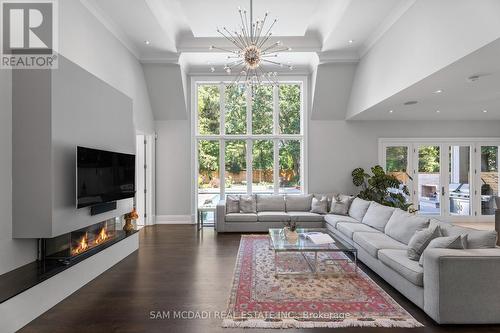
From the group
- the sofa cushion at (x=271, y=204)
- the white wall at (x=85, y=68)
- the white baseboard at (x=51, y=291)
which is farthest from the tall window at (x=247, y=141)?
the white baseboard at (x=51, y=291)

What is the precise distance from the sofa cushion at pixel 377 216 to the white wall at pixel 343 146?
7.66 feet

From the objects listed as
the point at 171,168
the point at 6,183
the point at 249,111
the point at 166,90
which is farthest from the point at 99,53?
the point at 249,111

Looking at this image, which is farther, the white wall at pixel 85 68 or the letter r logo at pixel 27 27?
the letter r logo at pixel 27 27

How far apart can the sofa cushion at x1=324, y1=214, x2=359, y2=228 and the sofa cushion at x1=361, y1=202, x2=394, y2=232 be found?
362mm

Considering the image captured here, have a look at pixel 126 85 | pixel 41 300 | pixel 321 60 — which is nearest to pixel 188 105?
pixel 126 85

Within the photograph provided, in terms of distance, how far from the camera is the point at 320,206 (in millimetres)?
6848

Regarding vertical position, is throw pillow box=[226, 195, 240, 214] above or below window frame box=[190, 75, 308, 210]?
below

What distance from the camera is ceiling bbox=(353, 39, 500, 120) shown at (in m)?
3.43

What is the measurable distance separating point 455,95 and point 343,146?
9.98 ft

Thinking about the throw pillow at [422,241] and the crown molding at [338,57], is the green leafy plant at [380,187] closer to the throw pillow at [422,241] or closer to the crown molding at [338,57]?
the crown molding at [338,57]

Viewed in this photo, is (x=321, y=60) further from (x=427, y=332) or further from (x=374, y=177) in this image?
(x=427, y=332)

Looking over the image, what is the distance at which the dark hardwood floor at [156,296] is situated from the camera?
269 centimetres

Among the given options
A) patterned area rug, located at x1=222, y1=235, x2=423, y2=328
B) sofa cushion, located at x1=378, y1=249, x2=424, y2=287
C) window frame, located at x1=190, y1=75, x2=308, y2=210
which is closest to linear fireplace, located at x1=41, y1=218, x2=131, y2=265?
patterned area rug, located at x1=222, y1=235, x2=423, y2=328

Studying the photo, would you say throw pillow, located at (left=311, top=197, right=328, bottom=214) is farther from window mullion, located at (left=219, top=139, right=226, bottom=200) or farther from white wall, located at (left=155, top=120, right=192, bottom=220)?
white wall, located at (left=155, top=120, right=192, bottom=220)
